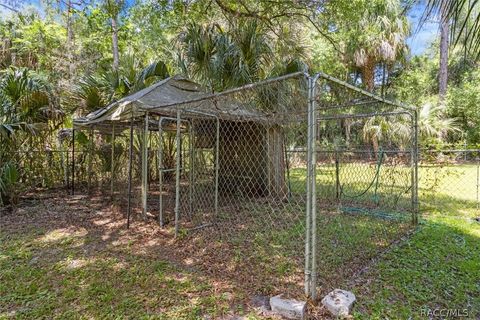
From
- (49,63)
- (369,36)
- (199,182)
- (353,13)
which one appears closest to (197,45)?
(199,182)

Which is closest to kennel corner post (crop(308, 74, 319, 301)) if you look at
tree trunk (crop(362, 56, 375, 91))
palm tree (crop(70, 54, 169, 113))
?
palm tree (crop(70, 54, 169, 113))

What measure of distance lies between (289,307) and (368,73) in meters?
14.6

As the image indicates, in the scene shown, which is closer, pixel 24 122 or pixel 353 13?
pixel 24 122

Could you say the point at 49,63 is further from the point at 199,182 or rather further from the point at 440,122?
the point at 440,122

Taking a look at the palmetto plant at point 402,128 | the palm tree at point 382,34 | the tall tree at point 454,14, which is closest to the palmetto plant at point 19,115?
the tall tree at point 454,14

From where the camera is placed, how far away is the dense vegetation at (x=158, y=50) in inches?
229

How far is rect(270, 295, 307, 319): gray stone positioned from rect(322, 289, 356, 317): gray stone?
0.19 metres

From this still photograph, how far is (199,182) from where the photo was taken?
16.0 feet

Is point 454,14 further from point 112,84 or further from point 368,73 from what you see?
point 368,73

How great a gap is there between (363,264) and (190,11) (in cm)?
675

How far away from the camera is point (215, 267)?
10.3 feet

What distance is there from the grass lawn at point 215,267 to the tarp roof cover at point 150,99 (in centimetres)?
165

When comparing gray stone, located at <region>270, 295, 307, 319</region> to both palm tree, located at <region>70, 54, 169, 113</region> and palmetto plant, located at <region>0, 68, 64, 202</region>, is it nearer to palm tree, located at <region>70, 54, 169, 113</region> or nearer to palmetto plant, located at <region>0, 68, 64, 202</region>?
palmetto plant, located at <region>0, 68, 64, 202</region>

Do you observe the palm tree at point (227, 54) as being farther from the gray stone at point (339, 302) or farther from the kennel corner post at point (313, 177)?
the gray stone at point (339, 302)
